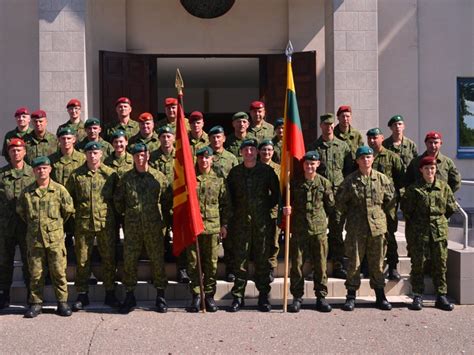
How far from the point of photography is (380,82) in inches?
447

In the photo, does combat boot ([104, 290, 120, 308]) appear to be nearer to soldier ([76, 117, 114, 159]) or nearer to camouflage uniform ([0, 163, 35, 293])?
camouflage uniform ([0, 163, 35, 293])

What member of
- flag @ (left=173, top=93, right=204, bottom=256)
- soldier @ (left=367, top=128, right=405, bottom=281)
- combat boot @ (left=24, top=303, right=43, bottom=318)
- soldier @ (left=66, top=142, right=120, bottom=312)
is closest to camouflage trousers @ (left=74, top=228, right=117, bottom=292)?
soldier @ (left=66, top=142, right=120, bottom=312)

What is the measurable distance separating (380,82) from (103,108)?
4.84 meters

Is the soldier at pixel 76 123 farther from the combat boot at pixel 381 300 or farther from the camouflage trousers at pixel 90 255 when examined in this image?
the combat boot at pixel 381 300

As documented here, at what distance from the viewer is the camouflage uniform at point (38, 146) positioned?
297 inches

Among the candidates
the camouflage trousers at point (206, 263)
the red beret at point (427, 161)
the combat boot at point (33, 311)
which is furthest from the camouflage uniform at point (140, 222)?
the red beret at point (427, 161)

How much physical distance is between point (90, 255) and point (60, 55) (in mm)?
4136

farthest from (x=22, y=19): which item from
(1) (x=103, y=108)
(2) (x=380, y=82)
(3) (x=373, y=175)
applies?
(3) (x=373, y=175)

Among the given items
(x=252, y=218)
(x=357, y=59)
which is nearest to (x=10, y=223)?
(x=252, y=218)

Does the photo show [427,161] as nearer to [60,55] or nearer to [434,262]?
[434,262]

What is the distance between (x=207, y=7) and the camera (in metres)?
11.4

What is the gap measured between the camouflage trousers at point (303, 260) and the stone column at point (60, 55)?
4.61 metres

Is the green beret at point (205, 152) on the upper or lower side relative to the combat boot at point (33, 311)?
upper

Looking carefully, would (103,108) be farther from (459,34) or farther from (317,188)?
(459,34)
